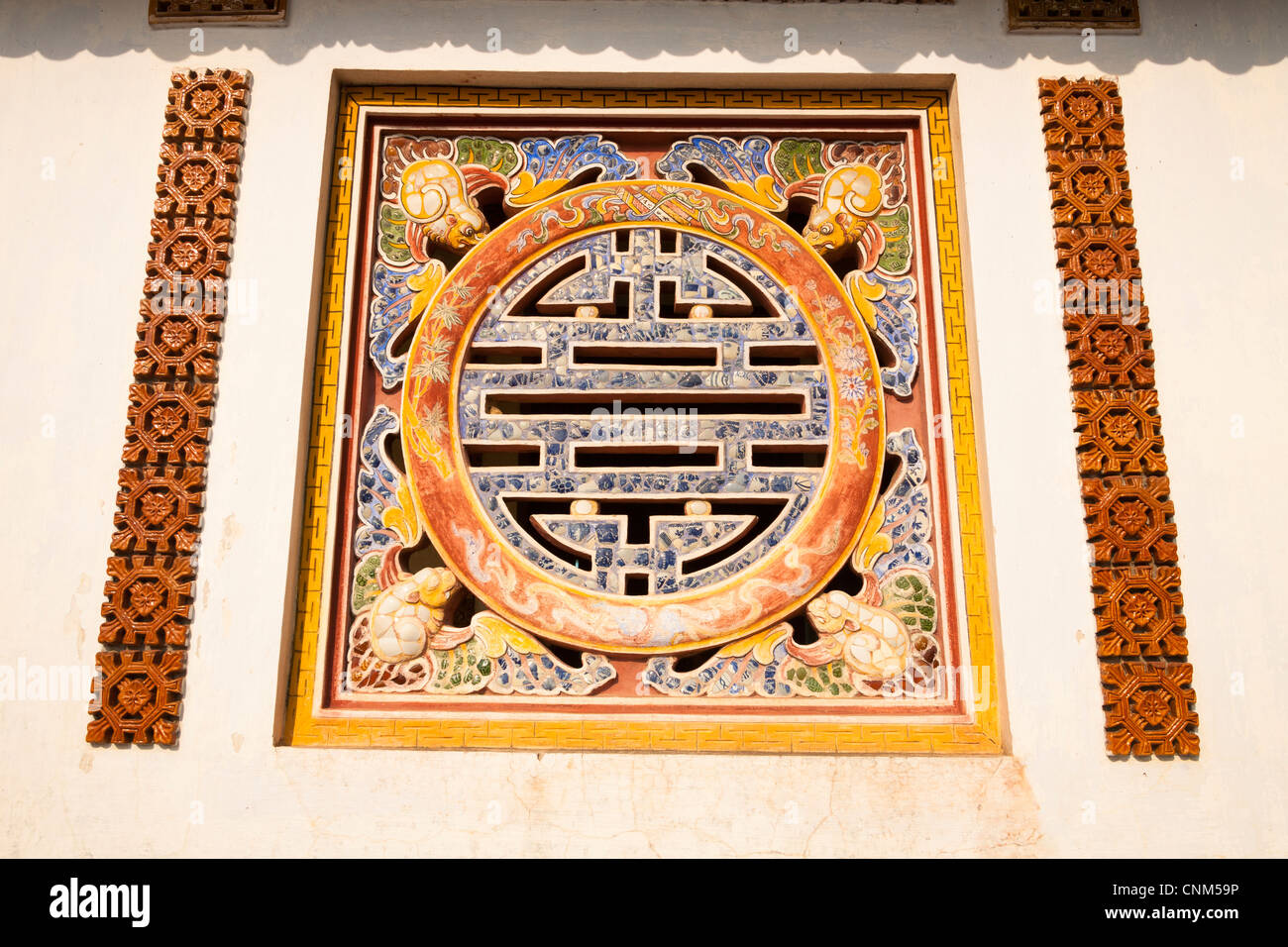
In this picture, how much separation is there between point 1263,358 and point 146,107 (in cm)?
423

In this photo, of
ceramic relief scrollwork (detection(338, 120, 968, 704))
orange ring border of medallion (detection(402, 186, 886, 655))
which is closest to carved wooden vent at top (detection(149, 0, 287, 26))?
ceramic relief scrollwork (detection(338, 120, 968, 704))

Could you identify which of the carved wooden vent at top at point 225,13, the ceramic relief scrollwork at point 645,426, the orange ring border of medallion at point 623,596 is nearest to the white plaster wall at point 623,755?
the carved wooden vent at top at point 225,13

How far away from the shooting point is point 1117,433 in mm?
4301

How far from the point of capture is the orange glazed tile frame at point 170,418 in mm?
4035

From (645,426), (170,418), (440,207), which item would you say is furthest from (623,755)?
→ (440,207)

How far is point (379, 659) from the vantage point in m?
4.22

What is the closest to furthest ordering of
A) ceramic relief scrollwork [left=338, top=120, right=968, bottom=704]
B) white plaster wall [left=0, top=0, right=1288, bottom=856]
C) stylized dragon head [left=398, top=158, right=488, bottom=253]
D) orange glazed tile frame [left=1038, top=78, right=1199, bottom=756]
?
white plaster wall [left=0, top=0, right=1288, bottom=856], orange glazed tile frame [left=1038, top=78, right=1199, bottom=756], ceramic relief scrollwork [left=338, top=120, right=968, bottom=704], stylized dragon head [left=398, top=158, right=488, bottom=253]

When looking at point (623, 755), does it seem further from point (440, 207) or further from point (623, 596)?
point (440, 207)

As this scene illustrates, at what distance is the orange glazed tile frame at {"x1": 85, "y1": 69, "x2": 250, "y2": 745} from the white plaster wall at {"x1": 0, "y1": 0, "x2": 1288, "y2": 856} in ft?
0.23

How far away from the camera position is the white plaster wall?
3.89m

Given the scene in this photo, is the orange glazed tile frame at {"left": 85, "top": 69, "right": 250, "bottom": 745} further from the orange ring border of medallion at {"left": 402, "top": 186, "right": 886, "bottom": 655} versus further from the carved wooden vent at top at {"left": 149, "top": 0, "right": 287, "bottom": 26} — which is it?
the orange ring border of medallion at {"left": 402, "top": 186, "right": 886, "bottom": 655}

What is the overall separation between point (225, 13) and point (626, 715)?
315cm

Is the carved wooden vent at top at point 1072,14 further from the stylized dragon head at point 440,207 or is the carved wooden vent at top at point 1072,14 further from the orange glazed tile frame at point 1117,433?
the stylized dragon head at point 440,207

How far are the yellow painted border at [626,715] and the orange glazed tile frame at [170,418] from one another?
369 mm
